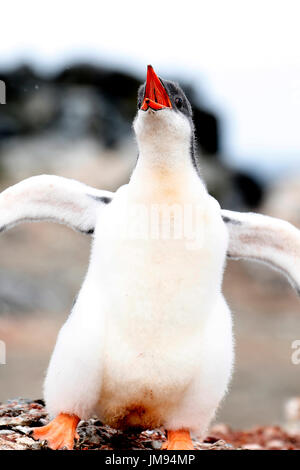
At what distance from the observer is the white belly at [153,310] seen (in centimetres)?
235

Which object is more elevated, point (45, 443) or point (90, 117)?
point (90, 117)

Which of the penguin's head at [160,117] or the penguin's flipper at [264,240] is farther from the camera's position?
the penguin's flipper at [264,240]

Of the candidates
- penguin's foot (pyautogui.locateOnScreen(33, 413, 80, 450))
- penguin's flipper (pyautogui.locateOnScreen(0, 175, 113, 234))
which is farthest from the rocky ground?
penguin's flipper (pyautogui.locateOnScreen(0, 175, 113, 234))

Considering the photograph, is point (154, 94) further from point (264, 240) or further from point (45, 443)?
point (45, 443)

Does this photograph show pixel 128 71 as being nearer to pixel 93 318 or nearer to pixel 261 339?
pixel 261 339

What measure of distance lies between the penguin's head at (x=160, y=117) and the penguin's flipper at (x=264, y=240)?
1.41ft

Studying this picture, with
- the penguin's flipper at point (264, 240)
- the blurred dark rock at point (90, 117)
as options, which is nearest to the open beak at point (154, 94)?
the penguin's flipper at point (264, 240)

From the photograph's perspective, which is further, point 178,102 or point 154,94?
point 178,102

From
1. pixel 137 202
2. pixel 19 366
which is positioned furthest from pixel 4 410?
pixel 19 366

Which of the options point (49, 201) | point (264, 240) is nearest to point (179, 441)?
point (264, 240)

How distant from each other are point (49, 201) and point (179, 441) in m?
1.00

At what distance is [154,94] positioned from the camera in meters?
2.29

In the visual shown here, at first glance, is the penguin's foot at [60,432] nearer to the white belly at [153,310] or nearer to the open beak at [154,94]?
the white belly at [153,310]

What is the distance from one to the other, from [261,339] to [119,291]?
23.7ft
